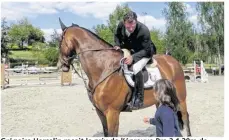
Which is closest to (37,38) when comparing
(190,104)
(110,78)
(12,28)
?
(12,28)

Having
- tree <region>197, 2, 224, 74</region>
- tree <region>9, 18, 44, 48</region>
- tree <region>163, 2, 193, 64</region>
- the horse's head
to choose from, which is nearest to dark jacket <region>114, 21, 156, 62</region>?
the horse's head

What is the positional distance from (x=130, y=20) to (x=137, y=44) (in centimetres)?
53

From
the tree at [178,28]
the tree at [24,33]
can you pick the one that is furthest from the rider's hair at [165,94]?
the tree at [24,33]

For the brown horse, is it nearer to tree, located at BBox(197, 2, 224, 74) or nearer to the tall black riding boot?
the tall black riding boot

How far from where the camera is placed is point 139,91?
563 centimetres

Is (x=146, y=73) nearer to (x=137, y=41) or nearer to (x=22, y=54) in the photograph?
(x=137, y=41)

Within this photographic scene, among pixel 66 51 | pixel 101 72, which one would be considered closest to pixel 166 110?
pixel 101 72

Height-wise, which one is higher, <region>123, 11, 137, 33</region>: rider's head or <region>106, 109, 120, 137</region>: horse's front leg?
<region>123, 11, 137, 33</region>: rider's head

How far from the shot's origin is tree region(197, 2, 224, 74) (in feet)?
129

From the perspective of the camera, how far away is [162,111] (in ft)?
11.6

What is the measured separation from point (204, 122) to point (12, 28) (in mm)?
71571

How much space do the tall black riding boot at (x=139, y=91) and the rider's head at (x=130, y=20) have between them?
784 millimetres

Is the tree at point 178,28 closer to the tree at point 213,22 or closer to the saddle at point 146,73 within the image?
the tree at point 213,22

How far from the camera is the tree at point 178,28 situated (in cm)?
4462
